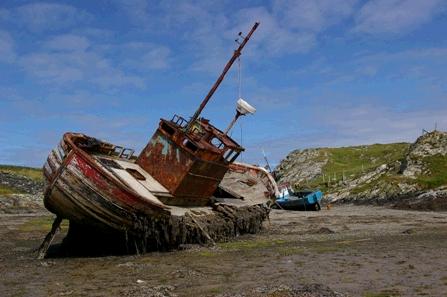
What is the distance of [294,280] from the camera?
11.4 m

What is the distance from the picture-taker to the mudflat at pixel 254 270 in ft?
34.0

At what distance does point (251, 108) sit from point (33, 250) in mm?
11223

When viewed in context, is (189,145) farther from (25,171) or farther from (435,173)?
(25,171)

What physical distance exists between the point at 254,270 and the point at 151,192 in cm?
713

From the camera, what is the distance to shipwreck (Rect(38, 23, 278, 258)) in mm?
16219

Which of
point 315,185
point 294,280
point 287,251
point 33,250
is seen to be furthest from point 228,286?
point 315,185

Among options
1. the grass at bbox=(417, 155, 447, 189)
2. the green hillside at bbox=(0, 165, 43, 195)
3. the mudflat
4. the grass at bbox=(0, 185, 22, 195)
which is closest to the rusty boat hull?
the mudflat

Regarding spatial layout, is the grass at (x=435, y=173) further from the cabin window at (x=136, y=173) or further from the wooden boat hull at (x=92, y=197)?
the wooden boat hull at (x=92, y=197)

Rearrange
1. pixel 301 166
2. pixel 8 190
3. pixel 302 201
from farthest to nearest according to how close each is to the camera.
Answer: pixel 301 166
pixel 8 190
pixel 302 201

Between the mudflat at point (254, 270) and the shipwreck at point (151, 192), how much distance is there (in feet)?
2.87

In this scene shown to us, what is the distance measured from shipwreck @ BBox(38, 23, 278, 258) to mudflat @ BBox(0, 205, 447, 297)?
87 cm

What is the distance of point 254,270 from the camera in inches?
514

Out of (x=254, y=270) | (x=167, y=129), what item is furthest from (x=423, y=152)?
(x=254, y=270)

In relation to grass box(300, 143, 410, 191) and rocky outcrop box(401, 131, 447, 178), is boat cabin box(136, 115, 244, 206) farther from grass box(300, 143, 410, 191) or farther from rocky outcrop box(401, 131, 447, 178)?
grass box(300, 143, 410, 191)
